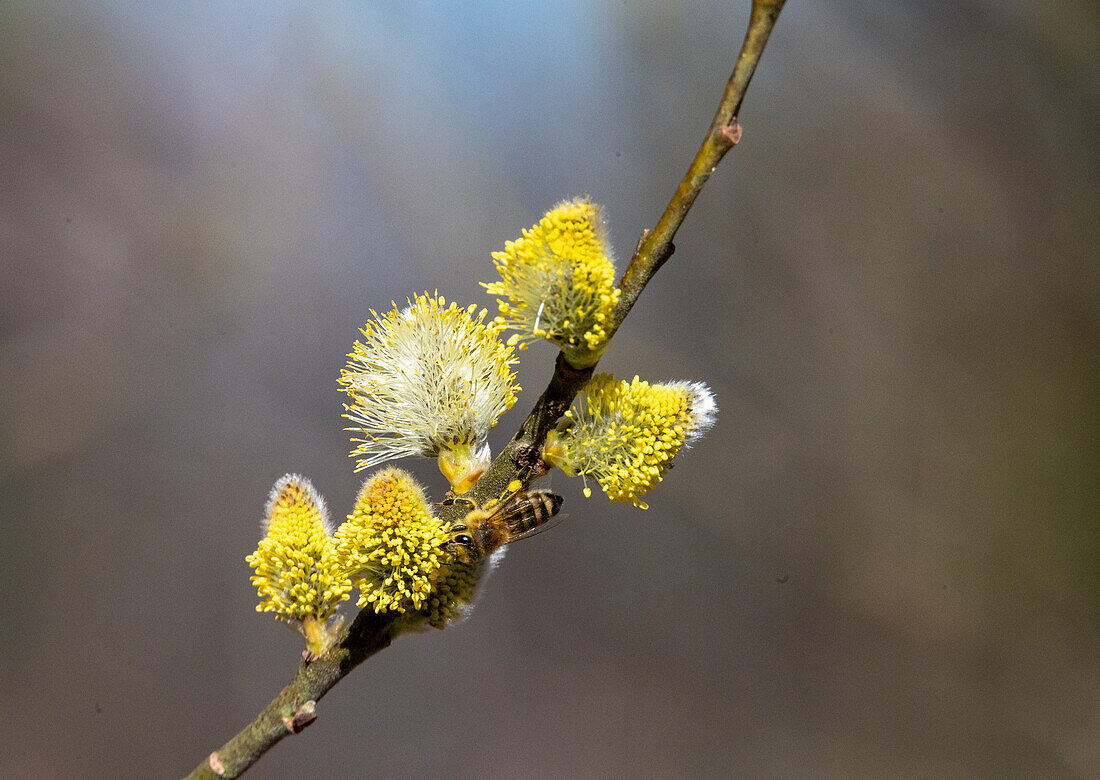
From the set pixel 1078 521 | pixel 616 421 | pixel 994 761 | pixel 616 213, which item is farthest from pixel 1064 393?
pixel 616 421

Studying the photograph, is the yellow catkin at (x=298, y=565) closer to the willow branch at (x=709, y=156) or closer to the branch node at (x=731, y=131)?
the willow branch at (x=709, y=156)

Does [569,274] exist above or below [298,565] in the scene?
above

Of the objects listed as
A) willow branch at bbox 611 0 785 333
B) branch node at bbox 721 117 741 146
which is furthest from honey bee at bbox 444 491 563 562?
branch node at bbox 721 117 741 146

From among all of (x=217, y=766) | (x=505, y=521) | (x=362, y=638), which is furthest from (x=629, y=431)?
(x=217, y=766)

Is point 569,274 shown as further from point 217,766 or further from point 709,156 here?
point 217,766

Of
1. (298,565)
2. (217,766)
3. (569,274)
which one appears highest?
(569,274)

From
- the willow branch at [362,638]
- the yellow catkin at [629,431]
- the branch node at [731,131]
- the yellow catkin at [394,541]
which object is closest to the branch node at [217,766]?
the willow branch at [362,638]

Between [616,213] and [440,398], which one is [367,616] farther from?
[616,213]
